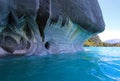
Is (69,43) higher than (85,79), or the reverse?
(69,43)

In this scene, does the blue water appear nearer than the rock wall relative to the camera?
Yes

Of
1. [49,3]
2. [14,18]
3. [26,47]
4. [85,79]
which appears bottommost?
[85,79]

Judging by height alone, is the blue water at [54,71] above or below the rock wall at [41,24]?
below

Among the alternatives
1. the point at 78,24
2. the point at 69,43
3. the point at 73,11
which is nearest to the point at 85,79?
the point at 73,11

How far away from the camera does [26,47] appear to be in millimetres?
8594

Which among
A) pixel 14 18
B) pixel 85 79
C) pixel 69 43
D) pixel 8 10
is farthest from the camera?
pixel 69 43

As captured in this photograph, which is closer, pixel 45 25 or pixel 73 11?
pixel 45 25

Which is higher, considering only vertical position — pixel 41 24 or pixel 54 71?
pixel 41 24

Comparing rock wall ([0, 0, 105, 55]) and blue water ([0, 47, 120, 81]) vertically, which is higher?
rock wall ([0, 0, 105, 55])

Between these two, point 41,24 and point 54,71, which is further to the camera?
point 41,24

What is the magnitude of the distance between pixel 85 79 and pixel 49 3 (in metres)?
4.28

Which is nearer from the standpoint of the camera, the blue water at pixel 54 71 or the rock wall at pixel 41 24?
the blue water at pixel 54 71

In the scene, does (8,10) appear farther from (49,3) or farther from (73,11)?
(73,11)

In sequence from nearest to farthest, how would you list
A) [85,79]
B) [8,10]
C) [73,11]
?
[85,79] < [8,10] < [73,11]
